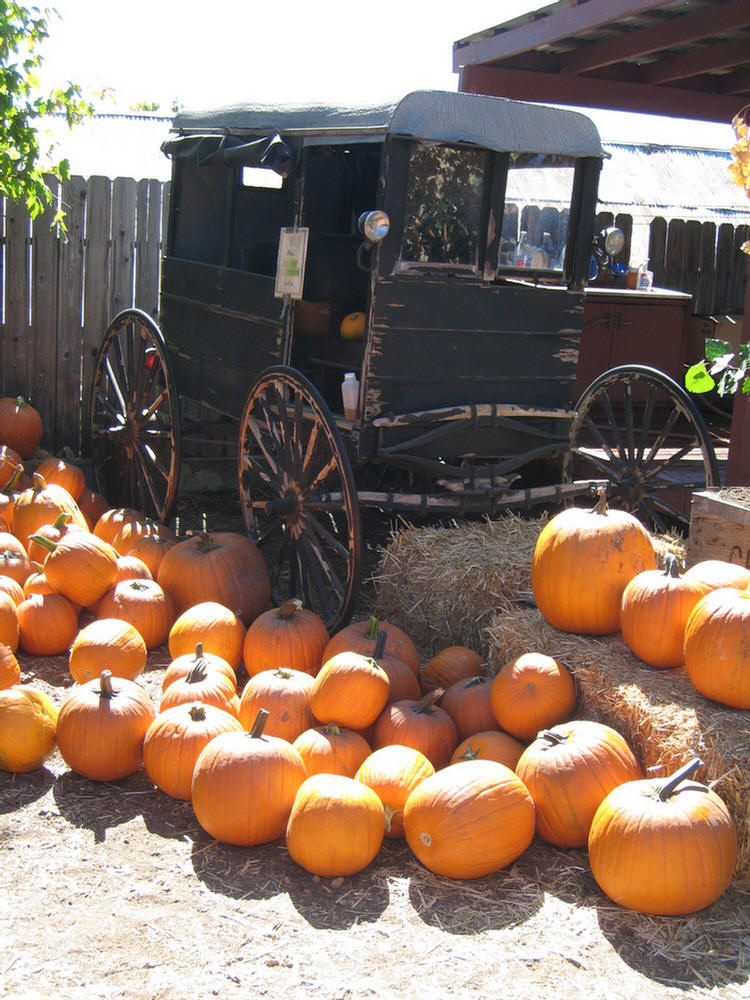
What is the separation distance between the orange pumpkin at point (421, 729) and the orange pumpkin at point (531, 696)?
0.22m

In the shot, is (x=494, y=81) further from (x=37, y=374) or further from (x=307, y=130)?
(x=37, y=374)

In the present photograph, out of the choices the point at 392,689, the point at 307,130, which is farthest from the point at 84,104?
the point at 392,689

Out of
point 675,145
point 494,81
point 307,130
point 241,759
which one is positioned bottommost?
point 241,759

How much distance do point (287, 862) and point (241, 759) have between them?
37 centimetres

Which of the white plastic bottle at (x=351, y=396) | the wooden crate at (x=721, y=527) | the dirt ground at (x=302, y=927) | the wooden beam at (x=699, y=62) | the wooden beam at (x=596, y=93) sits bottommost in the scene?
the dirt ground at (x=302, y=927)

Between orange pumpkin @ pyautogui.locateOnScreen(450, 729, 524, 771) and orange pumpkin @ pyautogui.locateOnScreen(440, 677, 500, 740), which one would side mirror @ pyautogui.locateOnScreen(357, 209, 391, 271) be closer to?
orange pumpkin @ pyautogui.locateOnScreen(440, 677, 500, 740)

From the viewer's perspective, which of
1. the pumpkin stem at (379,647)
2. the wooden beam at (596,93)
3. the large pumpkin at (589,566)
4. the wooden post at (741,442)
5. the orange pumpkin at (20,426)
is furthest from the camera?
the wooden beam at (596,93)

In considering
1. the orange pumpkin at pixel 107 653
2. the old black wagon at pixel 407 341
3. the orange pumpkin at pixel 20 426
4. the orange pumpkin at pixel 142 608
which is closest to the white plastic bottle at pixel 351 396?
the old black wagon at pixel 407 341

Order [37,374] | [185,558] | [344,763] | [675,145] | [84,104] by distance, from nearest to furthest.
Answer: [344,763] < [185,558] < [84,104] < [37,374] < [675,145]

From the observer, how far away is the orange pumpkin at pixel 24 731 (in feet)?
12.1

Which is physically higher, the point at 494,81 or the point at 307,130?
the point at 494,81

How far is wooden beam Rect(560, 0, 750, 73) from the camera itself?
6.52 m

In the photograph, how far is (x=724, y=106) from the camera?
368 inches

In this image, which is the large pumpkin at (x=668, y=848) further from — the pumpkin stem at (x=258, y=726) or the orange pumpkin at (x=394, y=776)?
the pumpkin stem at (x=258, y=726)
